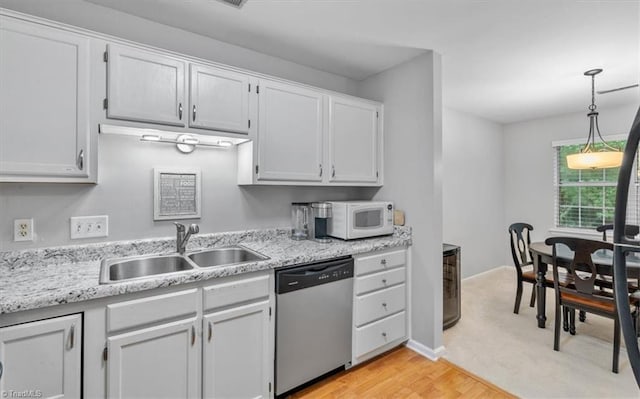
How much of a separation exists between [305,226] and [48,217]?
1679 mm

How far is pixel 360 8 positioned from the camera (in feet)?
6.30

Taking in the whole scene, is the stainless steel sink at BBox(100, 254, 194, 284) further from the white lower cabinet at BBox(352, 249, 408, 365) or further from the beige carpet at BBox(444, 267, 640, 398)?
the beige carpet at BBox(444, 267, 640, 398)

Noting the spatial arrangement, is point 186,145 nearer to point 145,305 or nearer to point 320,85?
point 145,305

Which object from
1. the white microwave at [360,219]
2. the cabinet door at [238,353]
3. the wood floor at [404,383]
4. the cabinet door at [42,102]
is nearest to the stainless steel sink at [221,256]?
the cabinet door at [238,353]

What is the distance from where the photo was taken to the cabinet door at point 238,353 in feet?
5.37

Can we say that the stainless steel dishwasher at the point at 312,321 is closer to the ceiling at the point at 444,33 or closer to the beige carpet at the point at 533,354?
the beige carpet at the point at 533,354

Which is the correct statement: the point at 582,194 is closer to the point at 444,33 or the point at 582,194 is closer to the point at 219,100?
the point at 444,33

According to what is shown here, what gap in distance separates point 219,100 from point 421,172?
1629mm

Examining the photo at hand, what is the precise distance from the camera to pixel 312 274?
199 cm

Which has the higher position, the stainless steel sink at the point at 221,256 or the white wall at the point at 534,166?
the white wall at the point at 534,166

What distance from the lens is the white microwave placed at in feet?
7.98

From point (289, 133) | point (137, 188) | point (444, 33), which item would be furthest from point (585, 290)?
point (137, 188)

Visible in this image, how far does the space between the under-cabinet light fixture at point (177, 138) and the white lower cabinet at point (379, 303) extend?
50.4 inches

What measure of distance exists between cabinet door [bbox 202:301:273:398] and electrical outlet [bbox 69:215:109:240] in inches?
35.5
